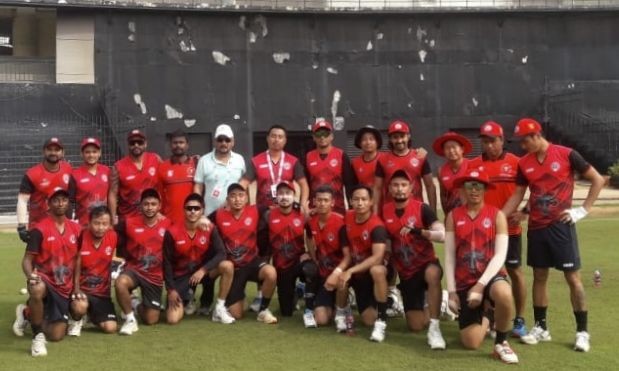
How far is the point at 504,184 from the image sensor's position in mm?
7551

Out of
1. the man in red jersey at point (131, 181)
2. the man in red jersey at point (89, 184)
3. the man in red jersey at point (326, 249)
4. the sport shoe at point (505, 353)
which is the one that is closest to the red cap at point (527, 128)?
the sport shoe at point (505, 353)

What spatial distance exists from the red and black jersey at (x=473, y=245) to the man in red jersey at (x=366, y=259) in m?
0.91

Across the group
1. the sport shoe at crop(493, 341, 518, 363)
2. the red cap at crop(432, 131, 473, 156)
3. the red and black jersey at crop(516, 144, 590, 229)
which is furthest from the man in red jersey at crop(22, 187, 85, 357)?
the red and black jersey at crop(516, 144, 590, 229)

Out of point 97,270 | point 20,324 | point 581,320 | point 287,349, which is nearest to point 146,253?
point 97,270

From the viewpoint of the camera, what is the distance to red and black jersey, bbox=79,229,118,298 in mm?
7629

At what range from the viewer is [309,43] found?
28859 mm

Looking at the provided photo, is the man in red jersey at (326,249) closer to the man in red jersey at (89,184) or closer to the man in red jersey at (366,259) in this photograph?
the man in red jersey at (366,259)

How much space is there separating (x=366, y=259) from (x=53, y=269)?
3.23 metres

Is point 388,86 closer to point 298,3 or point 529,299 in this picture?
point 298,3

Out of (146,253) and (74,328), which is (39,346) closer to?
(74,328)

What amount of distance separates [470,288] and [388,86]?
2283cm

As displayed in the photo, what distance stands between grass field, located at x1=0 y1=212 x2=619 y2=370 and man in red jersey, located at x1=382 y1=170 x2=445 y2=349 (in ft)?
1.01

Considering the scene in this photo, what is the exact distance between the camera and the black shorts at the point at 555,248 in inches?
269

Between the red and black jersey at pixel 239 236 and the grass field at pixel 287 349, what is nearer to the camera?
the grass field at pixel 287 349
